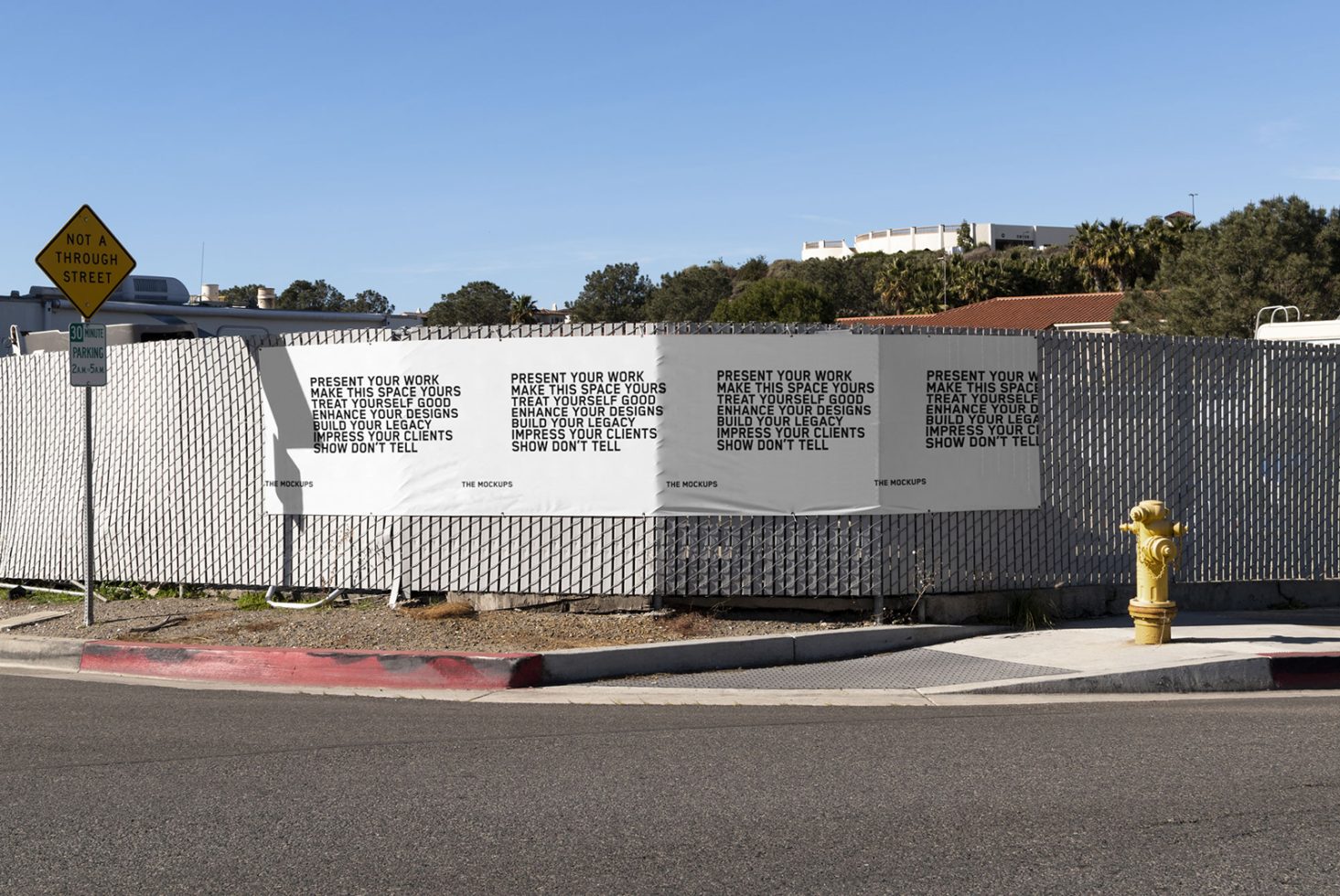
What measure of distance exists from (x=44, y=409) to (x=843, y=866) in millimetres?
11964

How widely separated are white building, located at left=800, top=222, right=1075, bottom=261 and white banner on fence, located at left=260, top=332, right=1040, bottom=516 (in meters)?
150

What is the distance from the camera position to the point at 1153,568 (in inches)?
424

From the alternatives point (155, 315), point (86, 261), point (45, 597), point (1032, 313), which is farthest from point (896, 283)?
point (86, 261)

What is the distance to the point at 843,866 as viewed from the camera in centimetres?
551

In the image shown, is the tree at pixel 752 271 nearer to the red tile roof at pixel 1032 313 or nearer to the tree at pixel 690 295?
the tree at pixel 690 295

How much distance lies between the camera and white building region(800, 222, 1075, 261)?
169 metres

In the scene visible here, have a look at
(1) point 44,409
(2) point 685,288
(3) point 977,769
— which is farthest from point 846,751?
(2) point 685,288

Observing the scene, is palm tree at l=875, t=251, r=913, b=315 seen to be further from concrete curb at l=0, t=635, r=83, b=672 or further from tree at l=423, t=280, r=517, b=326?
concrete curb at l=0, t=635, r=83, b=672

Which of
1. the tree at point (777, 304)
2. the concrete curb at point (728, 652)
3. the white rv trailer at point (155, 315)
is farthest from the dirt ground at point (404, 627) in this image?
the tree at point (777, 304)

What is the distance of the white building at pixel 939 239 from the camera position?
16888 cm

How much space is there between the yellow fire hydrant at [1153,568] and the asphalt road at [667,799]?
160 cm

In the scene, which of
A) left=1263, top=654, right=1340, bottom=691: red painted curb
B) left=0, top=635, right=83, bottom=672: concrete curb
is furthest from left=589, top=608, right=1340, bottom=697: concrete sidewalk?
left=0, top=635, right=83, bottom=672: concrete curb

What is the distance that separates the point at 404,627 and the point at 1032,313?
5717 centimetres

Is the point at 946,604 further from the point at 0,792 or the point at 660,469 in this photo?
the point at 0,792
